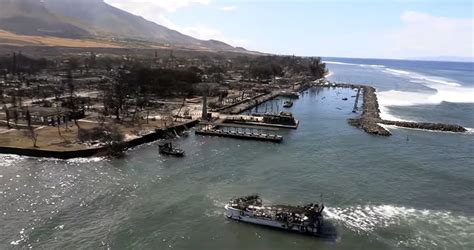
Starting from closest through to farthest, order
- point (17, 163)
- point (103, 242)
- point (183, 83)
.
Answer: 1. point (103, 242)
2. point (17, 163)
3. point (183, 83)

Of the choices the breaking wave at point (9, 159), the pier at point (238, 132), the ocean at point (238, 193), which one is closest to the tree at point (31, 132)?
the breaking wave at point (9, 159)

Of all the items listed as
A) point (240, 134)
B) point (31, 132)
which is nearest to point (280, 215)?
point (240, 134)

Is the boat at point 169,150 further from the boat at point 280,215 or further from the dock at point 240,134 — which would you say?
the boat at point 280,215

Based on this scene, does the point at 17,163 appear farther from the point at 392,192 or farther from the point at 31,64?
the point at 31,64

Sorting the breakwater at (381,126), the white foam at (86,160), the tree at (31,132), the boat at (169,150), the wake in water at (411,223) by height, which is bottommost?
the wake in water at (411,223)

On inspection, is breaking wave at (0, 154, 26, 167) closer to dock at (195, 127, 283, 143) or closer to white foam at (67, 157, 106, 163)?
white foam at (67, 157, 106, 163)

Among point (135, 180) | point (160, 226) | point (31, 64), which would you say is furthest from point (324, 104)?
point (31, 64)

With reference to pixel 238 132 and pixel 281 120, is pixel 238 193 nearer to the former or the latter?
pixel 238 132
